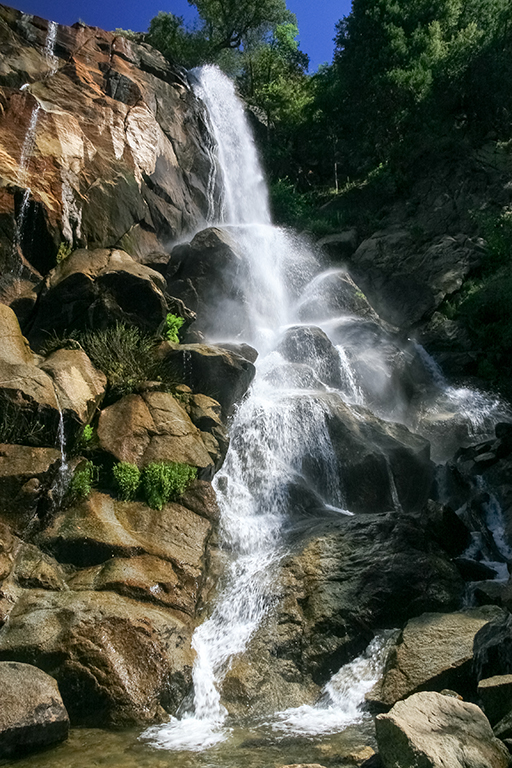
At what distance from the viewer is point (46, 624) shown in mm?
7070

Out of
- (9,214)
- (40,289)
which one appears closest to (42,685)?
(40,289)

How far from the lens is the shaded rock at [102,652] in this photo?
21.5 ft

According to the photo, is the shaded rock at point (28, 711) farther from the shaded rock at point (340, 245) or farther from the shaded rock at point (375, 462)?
the shaded rock at point (340, 245)

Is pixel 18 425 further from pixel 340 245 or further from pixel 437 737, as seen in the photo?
pixel 340 245

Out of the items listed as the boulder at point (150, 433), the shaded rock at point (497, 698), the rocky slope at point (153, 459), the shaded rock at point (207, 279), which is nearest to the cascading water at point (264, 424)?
the rocky slope at point (153, 459)

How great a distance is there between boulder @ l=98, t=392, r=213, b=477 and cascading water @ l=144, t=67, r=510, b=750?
1341mm

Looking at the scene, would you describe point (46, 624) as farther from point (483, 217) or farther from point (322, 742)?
point (483, 217)

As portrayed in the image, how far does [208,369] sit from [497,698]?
8600 mm

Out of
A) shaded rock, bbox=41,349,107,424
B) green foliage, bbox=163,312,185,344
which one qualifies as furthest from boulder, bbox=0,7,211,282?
shaded rock, bbox=41,349,107,424

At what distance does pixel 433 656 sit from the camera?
6750 millimetres

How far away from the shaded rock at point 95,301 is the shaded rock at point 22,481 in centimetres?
421

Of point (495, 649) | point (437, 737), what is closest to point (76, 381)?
point (495, 649)

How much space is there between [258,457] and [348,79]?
23303mm

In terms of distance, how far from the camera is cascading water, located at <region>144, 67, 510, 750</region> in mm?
7305
